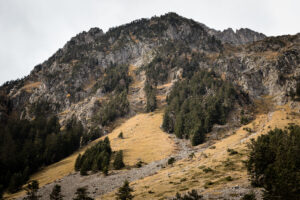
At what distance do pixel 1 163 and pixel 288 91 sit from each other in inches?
5982

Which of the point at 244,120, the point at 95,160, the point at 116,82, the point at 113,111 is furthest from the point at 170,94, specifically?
the point at 95,160

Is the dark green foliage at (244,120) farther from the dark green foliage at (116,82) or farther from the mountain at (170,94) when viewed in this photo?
the dark green foliage at (116,82)

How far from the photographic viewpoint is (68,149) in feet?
306

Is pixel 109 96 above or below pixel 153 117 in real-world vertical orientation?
above

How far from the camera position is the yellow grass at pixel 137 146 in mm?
64219

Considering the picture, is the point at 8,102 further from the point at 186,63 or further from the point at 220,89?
the point at 220,89

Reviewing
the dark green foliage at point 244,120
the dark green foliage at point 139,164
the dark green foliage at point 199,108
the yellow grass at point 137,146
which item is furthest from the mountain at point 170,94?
the dark green foliage at point 139,164

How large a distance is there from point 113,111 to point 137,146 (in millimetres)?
53584

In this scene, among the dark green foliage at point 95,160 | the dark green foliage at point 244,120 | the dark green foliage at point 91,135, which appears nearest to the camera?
the dark green foliage at point 95,160

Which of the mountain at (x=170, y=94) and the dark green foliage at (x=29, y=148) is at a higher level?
the mountain at (x=170, y=94)

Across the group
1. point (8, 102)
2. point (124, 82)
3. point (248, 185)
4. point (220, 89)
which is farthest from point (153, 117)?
point (8, 102)

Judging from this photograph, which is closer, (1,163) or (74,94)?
(1,163)

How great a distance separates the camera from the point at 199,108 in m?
94.9

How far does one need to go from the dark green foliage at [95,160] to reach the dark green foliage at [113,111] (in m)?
47.5
